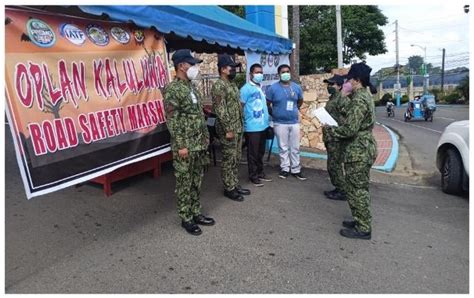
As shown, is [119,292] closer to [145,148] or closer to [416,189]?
[145,148]

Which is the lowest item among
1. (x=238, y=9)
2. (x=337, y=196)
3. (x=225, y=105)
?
(x=337, y=196)

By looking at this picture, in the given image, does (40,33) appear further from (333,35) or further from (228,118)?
(333,35)

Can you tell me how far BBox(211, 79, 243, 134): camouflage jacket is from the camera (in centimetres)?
415

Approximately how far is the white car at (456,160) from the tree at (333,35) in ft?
58.0

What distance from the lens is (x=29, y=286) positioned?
8.59 feet

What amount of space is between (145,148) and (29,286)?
1489 millimetres

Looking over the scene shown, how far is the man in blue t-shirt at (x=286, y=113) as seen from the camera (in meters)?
5.05

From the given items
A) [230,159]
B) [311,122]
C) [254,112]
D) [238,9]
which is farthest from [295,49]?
[238,9]

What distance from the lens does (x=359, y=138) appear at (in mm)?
3266

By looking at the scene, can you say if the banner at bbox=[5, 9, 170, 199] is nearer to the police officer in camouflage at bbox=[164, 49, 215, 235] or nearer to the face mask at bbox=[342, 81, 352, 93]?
the police officer in camouflage at bbox=[164, 49, 215, 235]

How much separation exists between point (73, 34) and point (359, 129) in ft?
8.13

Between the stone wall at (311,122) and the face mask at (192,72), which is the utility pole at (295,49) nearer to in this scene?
the stone wall at (311,122)

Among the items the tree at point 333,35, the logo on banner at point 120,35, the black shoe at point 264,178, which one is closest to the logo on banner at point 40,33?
the logo on banner at point 120,35

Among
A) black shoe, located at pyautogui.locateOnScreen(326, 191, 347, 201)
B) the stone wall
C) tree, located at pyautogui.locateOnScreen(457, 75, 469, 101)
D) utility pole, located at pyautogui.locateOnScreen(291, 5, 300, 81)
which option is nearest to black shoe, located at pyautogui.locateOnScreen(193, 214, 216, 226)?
black shoe, located at pyautogui.locateOnScreen(326, 191, 347, 201)
